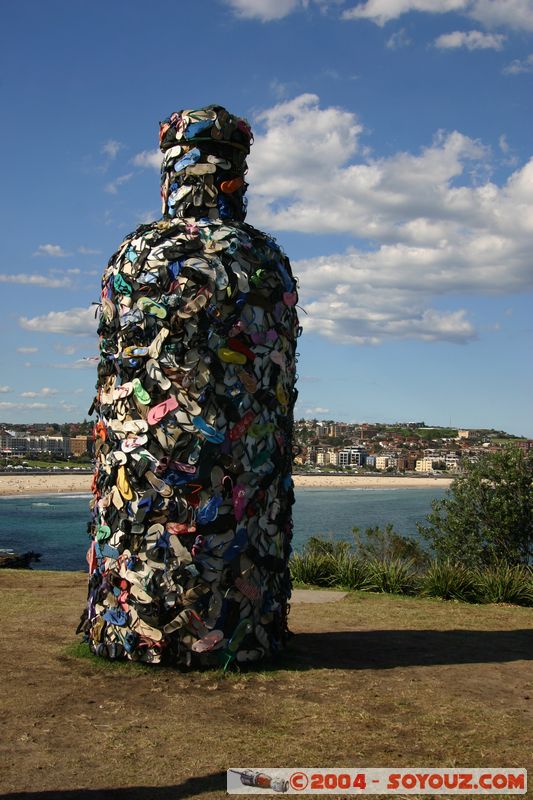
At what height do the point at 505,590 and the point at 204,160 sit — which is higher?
the point at 204,160

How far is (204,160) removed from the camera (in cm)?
696

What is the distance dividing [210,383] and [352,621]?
3934 millimetres

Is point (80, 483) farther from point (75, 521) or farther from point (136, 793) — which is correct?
point (136, 793)

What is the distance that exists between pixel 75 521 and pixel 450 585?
46.7 metres

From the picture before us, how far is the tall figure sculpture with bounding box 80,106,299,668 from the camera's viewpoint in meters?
6.27

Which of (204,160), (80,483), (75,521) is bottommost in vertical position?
(75,521)

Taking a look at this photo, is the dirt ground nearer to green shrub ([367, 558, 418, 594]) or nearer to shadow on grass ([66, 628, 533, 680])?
shadow on grass ([66, 628, 533, 680])

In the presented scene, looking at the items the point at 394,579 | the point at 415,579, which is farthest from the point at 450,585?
the point at 394,579

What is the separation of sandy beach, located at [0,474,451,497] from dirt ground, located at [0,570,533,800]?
80.3m

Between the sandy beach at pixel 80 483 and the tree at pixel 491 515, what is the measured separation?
243 feet

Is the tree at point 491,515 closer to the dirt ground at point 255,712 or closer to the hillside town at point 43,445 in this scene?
the dirt ground at point 255,712

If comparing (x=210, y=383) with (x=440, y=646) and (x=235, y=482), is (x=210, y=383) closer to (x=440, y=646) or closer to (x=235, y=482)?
(x=235, y=482)

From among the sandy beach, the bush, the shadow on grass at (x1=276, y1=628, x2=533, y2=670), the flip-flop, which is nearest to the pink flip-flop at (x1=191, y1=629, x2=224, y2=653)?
the shadow on grass at (x1=276, y1=628, x2=533, y2=670)

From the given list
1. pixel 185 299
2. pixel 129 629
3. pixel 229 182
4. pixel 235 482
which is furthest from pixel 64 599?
pixel 229 182
